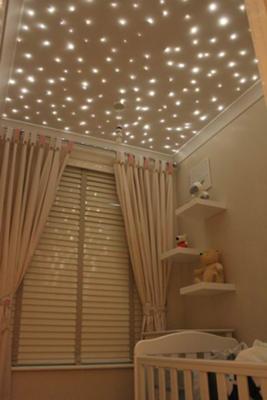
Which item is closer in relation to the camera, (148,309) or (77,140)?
(148,309)

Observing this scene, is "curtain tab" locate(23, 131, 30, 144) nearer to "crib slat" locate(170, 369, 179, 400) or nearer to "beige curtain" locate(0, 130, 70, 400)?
Answer: "beige curtain" locate(0, 130, 70, 400)

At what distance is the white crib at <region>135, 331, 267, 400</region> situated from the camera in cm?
126

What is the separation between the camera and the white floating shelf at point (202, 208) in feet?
8.54

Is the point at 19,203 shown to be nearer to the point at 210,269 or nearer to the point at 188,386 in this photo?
the point at 210,269

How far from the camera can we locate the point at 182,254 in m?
2.74

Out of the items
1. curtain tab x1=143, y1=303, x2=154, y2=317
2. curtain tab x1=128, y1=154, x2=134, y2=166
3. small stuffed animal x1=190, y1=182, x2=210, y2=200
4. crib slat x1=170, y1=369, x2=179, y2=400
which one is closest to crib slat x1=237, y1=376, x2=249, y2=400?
crib slat x1=170, y1=369, x2=179, y2=400

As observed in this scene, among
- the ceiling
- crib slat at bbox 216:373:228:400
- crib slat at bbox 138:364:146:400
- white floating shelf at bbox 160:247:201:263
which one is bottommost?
crib slat at bbox 138:364:146:400

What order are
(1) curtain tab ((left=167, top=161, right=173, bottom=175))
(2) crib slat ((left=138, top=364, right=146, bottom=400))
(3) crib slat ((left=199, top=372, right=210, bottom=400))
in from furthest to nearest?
(1) curtain tab ((left=167, top=161, right=173, bottom=175))
(2) crib slat ((left=138, top=364, right=146, bottom=400))
(3) crib slat ((left=199, top=372, right=210, bottom=400))

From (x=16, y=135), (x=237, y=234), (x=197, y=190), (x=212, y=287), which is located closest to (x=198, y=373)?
(x=212, y=287)

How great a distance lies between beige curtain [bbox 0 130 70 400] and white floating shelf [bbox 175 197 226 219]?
1.05 meters

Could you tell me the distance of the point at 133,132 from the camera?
3.05 m

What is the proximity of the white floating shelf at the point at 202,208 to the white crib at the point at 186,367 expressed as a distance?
2.98 ft

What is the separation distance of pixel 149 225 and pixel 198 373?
5.33 ft

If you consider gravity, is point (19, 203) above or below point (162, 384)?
above
